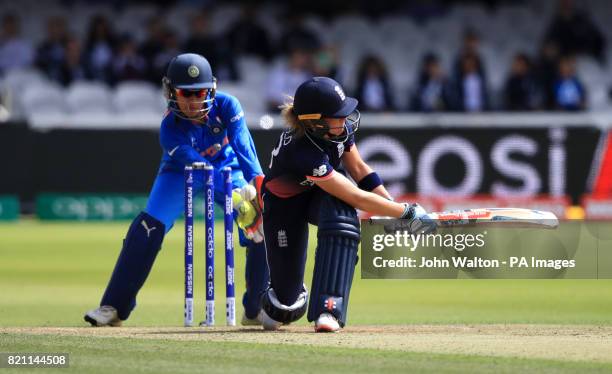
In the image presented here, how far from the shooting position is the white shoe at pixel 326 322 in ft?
22.0

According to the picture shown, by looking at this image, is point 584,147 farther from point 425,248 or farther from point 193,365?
point 193,365

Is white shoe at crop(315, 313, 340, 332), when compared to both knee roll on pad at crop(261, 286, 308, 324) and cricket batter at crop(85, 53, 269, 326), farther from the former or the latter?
cricket batter at crop(85, 53, 269, 326)

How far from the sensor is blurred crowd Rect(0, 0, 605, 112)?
18375 mm

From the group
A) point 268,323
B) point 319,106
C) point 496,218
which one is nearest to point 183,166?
point 268,323

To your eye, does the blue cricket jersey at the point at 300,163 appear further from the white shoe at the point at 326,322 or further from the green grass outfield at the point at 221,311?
the green grass outfield at the point at 221,311

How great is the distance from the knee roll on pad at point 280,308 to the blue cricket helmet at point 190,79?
1238 millimetres

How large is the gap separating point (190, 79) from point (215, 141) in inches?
17.4

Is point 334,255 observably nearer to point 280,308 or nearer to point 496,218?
point 280,308

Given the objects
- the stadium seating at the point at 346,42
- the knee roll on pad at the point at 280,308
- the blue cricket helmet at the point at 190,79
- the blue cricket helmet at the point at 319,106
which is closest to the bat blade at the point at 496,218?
the blue cricket helmet at the point at 319,106

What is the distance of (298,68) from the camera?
60.5 feet

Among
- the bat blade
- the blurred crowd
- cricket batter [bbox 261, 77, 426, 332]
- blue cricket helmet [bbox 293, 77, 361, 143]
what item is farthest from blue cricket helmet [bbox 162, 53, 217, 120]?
the blurred crowd

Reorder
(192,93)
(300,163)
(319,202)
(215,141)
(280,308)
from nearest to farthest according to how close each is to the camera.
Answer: (300,163) → (319,202) → (280,308) → (192,93) → (215,141)

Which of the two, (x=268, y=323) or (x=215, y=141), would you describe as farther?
(x=215, y=141)

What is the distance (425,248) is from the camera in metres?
7.14
